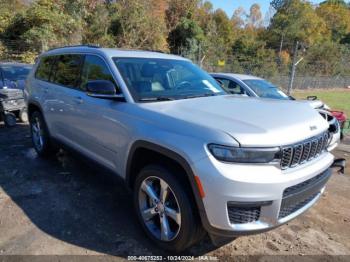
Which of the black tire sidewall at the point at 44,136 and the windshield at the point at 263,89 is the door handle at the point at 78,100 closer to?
the black tire sidewall at the point at 44,136

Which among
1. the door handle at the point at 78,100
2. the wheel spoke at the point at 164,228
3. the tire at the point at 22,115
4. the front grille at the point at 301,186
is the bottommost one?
the tire at the point at 22,115

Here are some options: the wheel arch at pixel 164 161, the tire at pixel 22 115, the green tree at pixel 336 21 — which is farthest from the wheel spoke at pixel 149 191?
the green tree at pixel 336 21

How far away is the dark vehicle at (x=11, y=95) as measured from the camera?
26.1 ft

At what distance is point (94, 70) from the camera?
155 inches

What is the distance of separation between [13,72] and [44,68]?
439 centimetres

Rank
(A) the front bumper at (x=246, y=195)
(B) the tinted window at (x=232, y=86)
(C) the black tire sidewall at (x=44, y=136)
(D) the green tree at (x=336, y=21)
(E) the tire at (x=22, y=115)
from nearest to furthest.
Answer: (A) the front bumper at (x=246, y=195) → (C) the black tire sidewall at (x=44, y=136) → (B) the tinted window at (x=232, y=86) → (E) the tire at (x=22, y=115) → (D) the green tree at (x=336, y=21)

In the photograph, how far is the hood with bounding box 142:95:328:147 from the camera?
2.49 meters

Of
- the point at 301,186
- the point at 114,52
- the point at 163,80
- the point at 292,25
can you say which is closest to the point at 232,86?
the point at 163,80

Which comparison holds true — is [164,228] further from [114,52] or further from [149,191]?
[114,52]

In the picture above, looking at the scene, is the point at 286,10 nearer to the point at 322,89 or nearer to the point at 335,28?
the point at 335,28

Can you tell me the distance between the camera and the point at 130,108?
3.19 meters

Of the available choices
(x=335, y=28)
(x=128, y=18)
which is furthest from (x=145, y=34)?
(x=335, y=28)

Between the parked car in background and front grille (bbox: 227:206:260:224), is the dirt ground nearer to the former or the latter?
front grille (bbox: 227:206:260:224)

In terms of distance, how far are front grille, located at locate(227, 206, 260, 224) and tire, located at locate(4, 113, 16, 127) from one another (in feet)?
24.0
